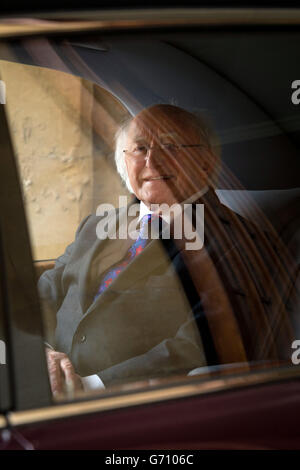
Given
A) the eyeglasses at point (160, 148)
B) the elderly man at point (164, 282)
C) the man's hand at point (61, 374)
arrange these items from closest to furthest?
the man's hand at point (61, 374), the elderly man at point (164, 282), the eyeglasses at point (160, 148)

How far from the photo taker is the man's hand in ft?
3.95

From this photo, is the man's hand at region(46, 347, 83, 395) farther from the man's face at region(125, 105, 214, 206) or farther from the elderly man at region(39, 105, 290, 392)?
the man's face at region(125, 105, 214, 206)

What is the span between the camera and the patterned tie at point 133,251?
155 cm

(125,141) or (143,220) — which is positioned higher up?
(125,141)

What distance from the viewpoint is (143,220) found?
1664mm

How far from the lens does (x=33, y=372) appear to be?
1136mm

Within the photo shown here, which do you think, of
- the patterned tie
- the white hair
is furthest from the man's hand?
the white hair

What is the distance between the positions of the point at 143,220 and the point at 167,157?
193mm

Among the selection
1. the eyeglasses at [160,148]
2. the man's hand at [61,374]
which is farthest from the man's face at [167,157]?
the man's hand at [61,374]

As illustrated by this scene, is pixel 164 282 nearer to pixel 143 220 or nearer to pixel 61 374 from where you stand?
pixel 143 220

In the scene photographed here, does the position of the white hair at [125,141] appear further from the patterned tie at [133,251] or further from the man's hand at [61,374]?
the man's hand at [61,374]

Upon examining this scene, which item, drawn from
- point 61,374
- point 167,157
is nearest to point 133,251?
point 167,157

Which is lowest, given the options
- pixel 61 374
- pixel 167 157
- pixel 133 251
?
pixel 61 374
